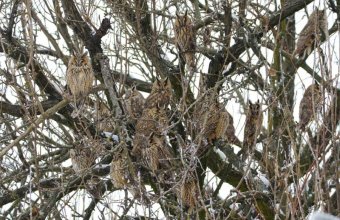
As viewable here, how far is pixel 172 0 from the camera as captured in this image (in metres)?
8.67

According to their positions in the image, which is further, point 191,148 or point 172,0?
point 172,0

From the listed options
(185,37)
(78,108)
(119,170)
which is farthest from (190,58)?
(119,170)

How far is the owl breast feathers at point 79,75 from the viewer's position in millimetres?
7480

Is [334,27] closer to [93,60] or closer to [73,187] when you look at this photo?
[93,60]

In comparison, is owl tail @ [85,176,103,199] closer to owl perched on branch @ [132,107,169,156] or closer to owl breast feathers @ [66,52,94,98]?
owl perched on branch @ [132,107,169,156]

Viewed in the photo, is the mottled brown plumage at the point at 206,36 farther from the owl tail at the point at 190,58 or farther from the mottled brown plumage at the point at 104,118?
the mottled brown plumage at the point at 104,118

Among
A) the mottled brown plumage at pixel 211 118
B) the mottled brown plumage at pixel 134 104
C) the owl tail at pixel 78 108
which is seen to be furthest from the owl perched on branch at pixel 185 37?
the owl tail at pixel 78 108

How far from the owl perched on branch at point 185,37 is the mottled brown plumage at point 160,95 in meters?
0.34

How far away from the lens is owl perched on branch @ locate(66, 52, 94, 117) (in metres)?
7.47

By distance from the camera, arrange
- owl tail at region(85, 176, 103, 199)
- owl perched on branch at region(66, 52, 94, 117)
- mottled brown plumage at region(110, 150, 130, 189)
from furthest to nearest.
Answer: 1. owl tail at region(85, 176, 103, 199)
2. owl perched on branch at region(66, 52, 94, 117)
3. mottled brown plumage at region(110, 150, 130, 189)

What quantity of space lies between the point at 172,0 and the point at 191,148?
110 inches

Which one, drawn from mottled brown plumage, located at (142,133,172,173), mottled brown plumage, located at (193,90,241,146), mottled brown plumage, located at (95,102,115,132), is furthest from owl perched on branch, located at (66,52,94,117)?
mottled brown plumage, located at (193,90,241,146)

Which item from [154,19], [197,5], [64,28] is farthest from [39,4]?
[197,5]

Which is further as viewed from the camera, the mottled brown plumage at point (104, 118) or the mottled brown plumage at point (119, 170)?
the mottled brown plumage at point (119, 170)
